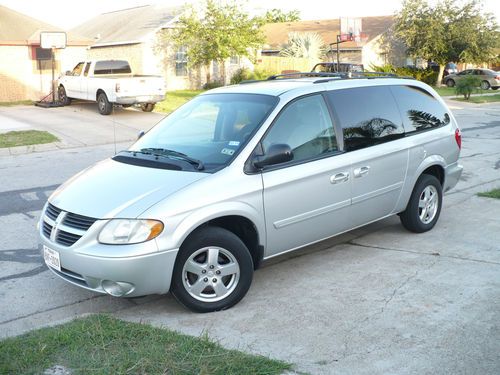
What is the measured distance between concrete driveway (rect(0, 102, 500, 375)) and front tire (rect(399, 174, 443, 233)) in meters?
0.13

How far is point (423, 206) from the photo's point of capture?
21.7 ft

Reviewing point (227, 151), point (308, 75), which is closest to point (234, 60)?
point (308, 75)

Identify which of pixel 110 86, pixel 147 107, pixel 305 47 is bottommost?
pixel 147 107

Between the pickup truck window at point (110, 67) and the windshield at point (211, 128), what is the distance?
50.9ft

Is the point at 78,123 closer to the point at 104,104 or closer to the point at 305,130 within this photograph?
the point at 104,104

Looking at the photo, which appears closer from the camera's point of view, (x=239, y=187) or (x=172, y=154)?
(x=239, y=187)

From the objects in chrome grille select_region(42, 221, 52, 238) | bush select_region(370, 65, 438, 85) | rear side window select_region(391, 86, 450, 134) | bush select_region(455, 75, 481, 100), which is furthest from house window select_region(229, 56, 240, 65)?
chrome grille select_region(42, 221, 52, 238)

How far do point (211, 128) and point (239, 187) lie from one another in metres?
1.04

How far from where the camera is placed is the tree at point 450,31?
39625 millimetres

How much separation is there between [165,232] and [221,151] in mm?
1011

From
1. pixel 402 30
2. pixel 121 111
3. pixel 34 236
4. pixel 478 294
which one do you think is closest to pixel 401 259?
pixel 478 294

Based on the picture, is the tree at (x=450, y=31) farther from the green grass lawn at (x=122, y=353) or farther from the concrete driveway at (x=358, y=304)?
the green grass lawn at (x=122, y=353)

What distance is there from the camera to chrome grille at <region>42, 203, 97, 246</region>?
4.47 metres

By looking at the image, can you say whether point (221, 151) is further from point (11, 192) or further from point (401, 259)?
point (11, 192)
